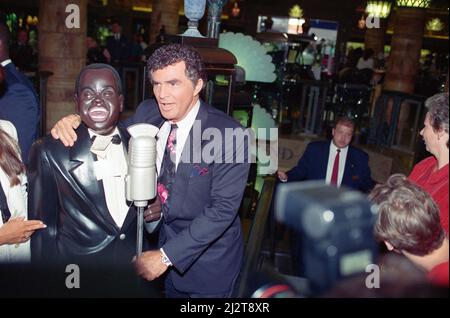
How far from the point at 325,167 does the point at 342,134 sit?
35cm

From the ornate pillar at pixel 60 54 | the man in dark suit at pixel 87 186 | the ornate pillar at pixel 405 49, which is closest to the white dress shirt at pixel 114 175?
the man in dark suit at pixel 87 186

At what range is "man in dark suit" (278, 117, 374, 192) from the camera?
396cm

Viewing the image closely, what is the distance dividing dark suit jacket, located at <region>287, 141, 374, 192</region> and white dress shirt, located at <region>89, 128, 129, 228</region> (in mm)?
2268

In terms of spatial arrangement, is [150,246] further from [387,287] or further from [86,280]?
[387,287]

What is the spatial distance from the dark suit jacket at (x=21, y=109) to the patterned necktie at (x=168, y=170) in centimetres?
110

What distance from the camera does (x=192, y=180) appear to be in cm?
204

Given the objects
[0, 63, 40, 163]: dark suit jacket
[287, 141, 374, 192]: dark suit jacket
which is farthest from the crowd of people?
[287, 141, 374, 192]: dark suit jacket

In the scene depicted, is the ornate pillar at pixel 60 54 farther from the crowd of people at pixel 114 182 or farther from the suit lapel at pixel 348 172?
the crowd of people at pixel 114 182

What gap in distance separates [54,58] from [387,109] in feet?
19.1

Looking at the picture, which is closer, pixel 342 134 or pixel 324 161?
pixel 342 134

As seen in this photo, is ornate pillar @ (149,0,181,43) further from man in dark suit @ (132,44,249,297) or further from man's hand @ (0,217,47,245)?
man's hand @ (0,217,47,245)

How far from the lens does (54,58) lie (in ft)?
24.1

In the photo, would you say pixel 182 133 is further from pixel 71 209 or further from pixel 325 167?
pixel 325 167

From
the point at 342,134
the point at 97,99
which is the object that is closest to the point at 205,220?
the point at 97,99
